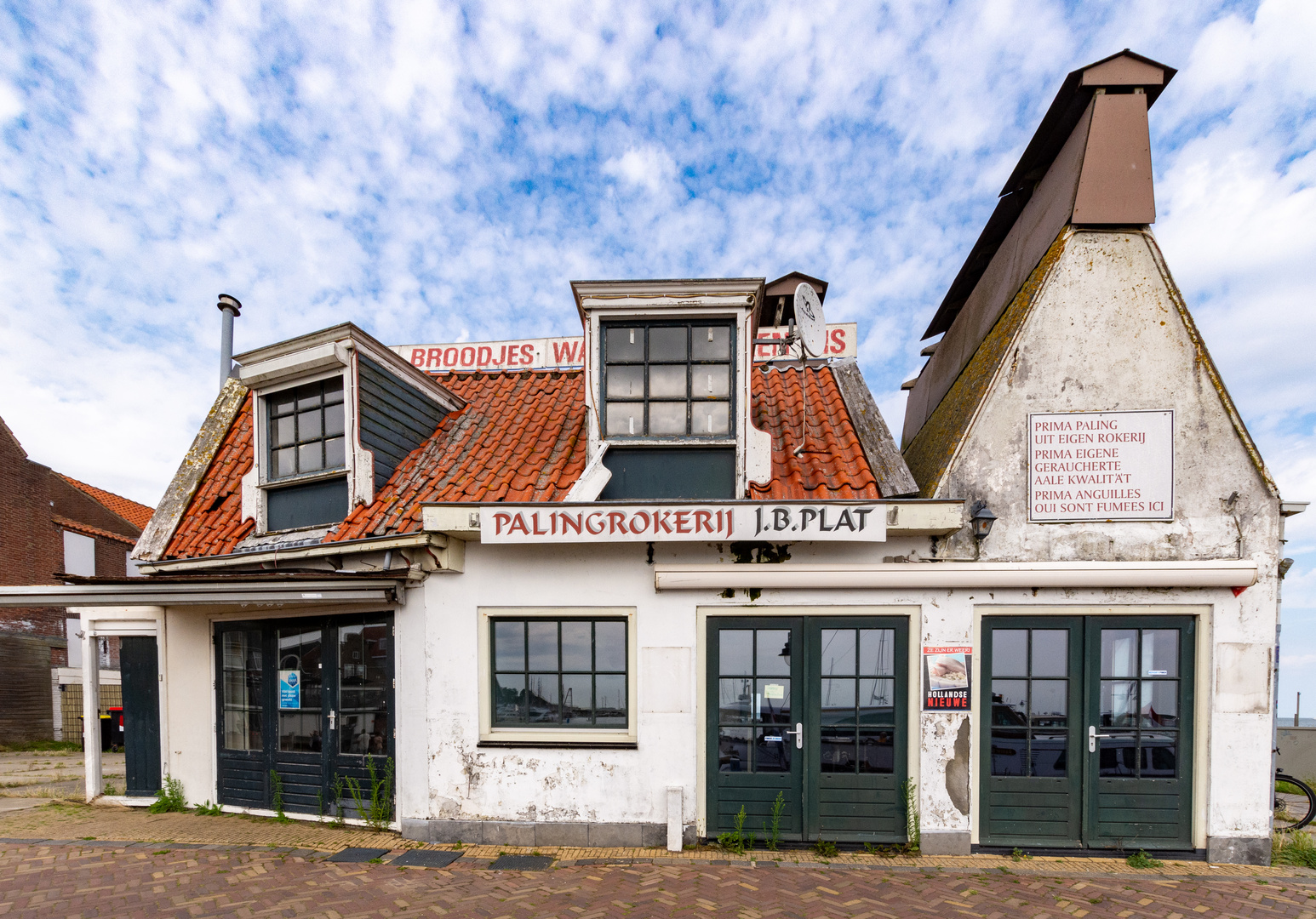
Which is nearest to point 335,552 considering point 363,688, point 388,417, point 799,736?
point 363,688

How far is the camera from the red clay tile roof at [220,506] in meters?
7.25

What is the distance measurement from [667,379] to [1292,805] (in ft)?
31.9

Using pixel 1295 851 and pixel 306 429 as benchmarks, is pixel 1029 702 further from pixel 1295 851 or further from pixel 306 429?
pixel 306 429

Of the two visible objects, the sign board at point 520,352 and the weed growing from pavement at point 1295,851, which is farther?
the sign board at point 520,352

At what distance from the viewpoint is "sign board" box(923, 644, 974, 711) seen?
590 cm

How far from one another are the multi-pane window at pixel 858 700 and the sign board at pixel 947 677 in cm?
32

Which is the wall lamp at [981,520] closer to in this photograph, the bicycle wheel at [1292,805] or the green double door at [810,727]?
the green double door at [810,727]

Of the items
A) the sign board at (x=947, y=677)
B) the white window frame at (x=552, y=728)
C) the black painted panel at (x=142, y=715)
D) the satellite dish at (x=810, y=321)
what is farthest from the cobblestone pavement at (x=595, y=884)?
the satellite dish at (x=810, y=321)

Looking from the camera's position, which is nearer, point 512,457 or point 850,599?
point 850,599

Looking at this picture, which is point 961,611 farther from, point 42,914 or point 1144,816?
point 42,914

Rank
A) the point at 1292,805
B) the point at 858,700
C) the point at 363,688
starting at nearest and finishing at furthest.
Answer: the point at 858,700
the point at 363,688
the point at 1292,805

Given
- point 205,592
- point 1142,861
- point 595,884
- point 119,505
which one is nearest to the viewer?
point 595,884

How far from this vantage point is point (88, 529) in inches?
783

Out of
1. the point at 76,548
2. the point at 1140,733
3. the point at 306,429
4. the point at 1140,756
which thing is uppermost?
the point at 306,429
